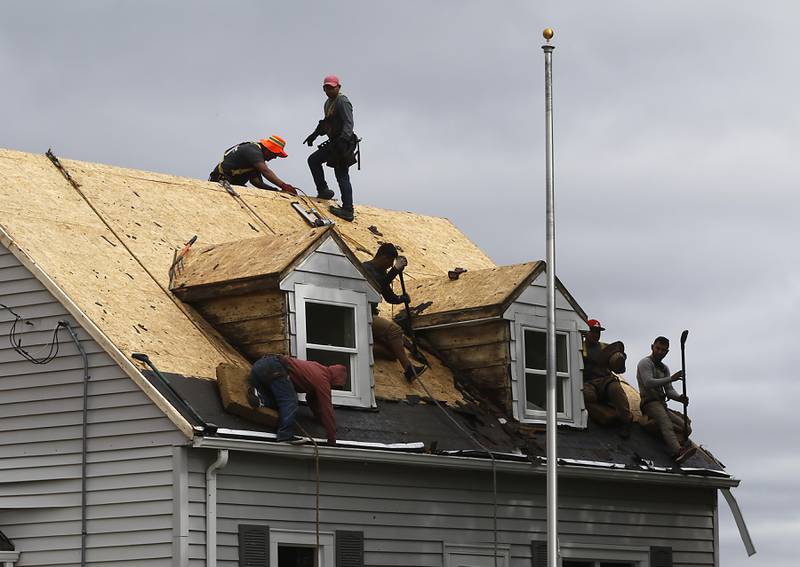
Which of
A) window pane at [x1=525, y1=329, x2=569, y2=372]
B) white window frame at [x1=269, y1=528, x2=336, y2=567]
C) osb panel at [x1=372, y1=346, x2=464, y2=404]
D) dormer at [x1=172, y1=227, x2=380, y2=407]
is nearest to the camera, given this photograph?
white window frame at [x1=269, y1=528, x2=336, y2=567]

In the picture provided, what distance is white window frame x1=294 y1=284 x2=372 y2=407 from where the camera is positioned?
22031mm

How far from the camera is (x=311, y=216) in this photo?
1078 inches

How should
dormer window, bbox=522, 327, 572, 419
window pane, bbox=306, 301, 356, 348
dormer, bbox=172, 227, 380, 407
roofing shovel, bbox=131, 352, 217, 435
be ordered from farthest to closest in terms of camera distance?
dormer window, bbox=522, 327, 572, 419
window pane, bbox=306, 301, 356, 348
dormer, bbox=172, 227, 380, 407
roofing shovel, bbox=131, 352, 217, 435

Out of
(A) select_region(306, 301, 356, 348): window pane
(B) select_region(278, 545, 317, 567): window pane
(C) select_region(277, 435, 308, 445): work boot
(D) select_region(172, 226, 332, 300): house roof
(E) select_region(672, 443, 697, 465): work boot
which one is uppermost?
(D) select_region(172, 226, 332, 300): house roof

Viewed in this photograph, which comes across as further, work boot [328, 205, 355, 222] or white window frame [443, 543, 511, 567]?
work boot [328, 205, 355, 222]

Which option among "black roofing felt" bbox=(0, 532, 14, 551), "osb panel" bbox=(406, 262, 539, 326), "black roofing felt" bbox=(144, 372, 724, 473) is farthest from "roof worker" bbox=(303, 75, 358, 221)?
"black roofing felt" bbox=(0, 532, 14, 551)

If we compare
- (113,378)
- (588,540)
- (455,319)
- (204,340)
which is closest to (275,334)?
(204,340)

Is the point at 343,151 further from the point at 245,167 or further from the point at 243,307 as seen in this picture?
the point at 243,307

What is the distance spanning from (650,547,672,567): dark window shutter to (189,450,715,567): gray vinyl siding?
111 millimetres

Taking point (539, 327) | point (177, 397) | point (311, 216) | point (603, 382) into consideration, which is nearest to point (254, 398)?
point (177, 397)

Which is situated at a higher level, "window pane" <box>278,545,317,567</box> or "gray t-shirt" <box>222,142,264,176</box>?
"gray t-shirt" <box>222,142,264,176</box>

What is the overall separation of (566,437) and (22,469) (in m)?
8.34

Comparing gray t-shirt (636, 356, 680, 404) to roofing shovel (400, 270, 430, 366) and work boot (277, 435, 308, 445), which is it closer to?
roofing shovel (400, 270, 430, 366)

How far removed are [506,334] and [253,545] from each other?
20.7ft
